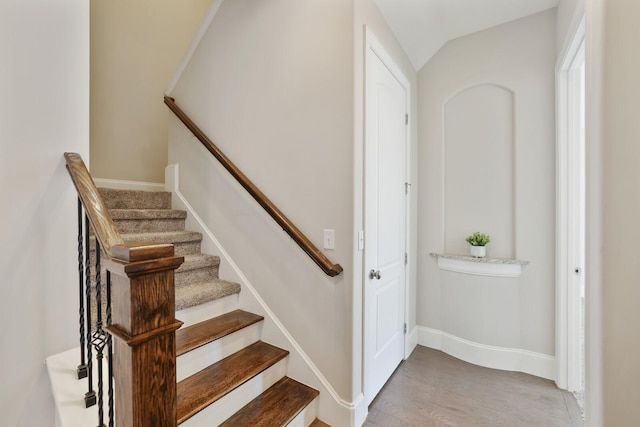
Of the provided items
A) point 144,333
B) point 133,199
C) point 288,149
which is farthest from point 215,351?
point 133,199

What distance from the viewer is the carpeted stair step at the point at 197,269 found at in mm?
2113

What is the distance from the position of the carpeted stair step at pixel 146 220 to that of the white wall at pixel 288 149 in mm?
265

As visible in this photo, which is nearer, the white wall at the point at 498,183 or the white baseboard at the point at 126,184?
the white wall at the point at 498,183

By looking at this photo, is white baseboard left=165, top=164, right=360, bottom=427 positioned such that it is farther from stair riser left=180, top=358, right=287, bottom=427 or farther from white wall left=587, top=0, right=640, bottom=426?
white wall left=587, top=0, right=640, bottom=426

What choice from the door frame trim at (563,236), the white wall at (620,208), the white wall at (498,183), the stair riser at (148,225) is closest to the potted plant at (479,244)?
the white wall at (498,183)

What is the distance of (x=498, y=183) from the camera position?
2.55 metres

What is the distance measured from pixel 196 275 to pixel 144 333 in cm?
162

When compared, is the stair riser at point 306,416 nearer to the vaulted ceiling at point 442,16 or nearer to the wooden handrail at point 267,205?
the wooden handrail at point 267,205

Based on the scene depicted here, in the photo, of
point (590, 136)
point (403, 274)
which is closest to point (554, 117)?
point (590, 136)

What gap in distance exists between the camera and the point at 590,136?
1.31 metres

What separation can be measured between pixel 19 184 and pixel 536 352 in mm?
3466

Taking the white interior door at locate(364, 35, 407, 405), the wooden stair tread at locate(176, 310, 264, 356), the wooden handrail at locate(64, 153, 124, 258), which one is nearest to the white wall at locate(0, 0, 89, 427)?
the wooden handrail at locate(64, 153, 124, 258)

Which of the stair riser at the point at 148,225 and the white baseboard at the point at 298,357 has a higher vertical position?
the stair riser at the point at 148,225

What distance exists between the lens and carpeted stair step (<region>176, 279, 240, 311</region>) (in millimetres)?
1859
